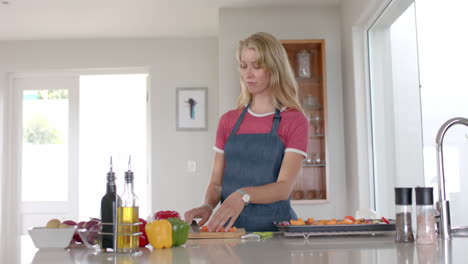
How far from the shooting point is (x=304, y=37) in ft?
17.1

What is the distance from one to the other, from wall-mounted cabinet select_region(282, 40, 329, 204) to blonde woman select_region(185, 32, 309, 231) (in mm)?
2561

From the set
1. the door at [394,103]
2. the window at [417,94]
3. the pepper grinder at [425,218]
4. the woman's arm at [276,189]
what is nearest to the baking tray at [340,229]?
the pepper grinder at [425,218]

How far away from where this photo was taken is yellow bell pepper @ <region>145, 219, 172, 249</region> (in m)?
1.51

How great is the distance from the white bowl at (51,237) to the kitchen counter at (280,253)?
28 mm

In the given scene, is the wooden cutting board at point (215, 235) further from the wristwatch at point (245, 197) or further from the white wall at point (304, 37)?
the white wall at point (304, 37)

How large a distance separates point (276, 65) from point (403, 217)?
35.3 inches

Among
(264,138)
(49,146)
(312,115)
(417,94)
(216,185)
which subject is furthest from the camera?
(49,146)

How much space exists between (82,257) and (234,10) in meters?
4.12

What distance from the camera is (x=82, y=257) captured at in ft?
4.54

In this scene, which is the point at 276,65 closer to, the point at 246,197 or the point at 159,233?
the point at 246,197

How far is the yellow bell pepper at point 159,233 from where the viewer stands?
1513 millimetres

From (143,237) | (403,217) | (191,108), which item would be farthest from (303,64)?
(143,237)

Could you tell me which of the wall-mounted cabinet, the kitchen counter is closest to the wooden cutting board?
the kitchen counter

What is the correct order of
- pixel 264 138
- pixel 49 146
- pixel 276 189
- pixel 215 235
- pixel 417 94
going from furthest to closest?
Answer: pixel 49 146, pixel 417 94, pixel 264 138, pixel 276 189, pixel 215 235
